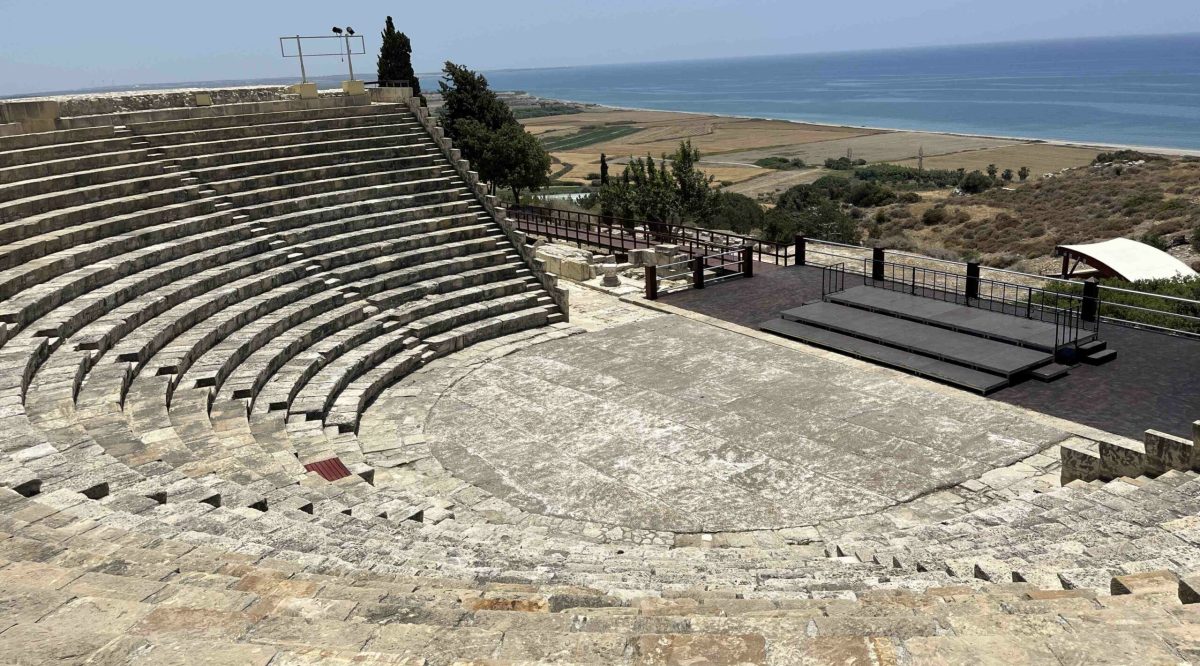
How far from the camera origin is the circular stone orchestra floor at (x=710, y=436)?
1123 cm

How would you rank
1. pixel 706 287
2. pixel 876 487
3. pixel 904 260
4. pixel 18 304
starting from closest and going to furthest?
pixel 876 487, pixel 18 304, pixel 706 287, pixel 904 260

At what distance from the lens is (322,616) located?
5281 millimetres

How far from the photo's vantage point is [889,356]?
52.5 feet

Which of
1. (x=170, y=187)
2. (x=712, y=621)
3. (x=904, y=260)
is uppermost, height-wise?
(x=170, y=187)

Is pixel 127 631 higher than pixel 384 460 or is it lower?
higher

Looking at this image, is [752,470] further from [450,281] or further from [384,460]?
[450,281]

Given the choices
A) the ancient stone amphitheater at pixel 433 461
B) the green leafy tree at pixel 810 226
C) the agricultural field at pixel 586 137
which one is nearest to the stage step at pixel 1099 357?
the ancient stone amphitheater at pixel 433 461

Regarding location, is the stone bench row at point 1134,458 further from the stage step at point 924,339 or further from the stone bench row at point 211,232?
the stone bench row at point 211,232

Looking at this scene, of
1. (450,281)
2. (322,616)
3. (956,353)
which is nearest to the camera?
(322,616)

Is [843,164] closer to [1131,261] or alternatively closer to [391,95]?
[1131,261]

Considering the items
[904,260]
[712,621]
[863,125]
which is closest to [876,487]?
[712,621]

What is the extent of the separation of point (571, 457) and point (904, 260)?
693 inches

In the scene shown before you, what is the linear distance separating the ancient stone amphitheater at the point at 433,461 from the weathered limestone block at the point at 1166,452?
0.08 meters

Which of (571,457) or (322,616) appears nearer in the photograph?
(322,616)
